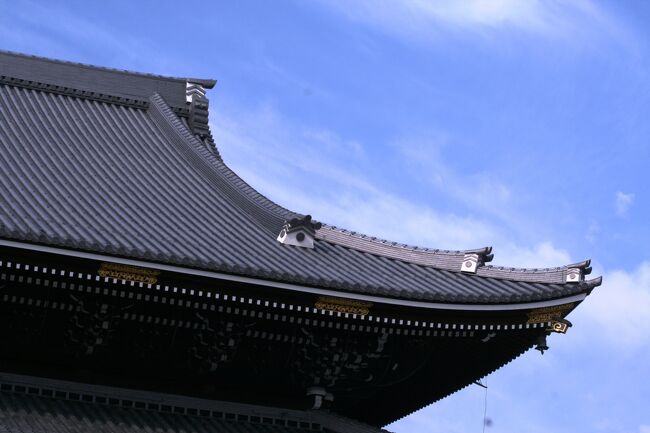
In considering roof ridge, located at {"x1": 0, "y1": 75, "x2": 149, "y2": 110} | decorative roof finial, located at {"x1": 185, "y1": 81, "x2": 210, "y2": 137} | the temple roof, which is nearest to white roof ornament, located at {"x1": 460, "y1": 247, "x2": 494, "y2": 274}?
the temple roof

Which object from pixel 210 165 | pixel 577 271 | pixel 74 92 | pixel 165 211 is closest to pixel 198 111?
pixel 74 92

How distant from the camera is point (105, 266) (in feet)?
59.6

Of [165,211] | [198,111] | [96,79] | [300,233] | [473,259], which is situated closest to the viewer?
[473,259]

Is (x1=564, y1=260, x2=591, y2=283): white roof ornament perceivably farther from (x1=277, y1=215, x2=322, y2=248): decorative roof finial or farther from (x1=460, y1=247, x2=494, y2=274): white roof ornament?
(x1=277, y1=215, x2=322, y2=248): decorative roof finial

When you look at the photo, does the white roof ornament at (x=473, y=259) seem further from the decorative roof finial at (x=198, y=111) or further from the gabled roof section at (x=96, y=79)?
the gabled roof section at (x=96, y=79)

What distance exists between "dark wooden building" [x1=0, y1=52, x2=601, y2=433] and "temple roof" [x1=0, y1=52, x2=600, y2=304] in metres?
0.05

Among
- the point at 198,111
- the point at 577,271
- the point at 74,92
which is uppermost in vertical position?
the point at 198,111

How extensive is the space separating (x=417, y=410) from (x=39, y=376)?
25.2 feet

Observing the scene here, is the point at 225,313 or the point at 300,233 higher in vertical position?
the point at 300,233

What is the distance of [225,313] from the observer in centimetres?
1922

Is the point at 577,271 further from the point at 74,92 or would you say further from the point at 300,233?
the point at 74,92

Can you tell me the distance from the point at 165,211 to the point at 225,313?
Answer: 10.6 ft

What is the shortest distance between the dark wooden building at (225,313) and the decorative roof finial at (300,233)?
0.02m

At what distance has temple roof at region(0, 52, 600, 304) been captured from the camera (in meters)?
19.1
